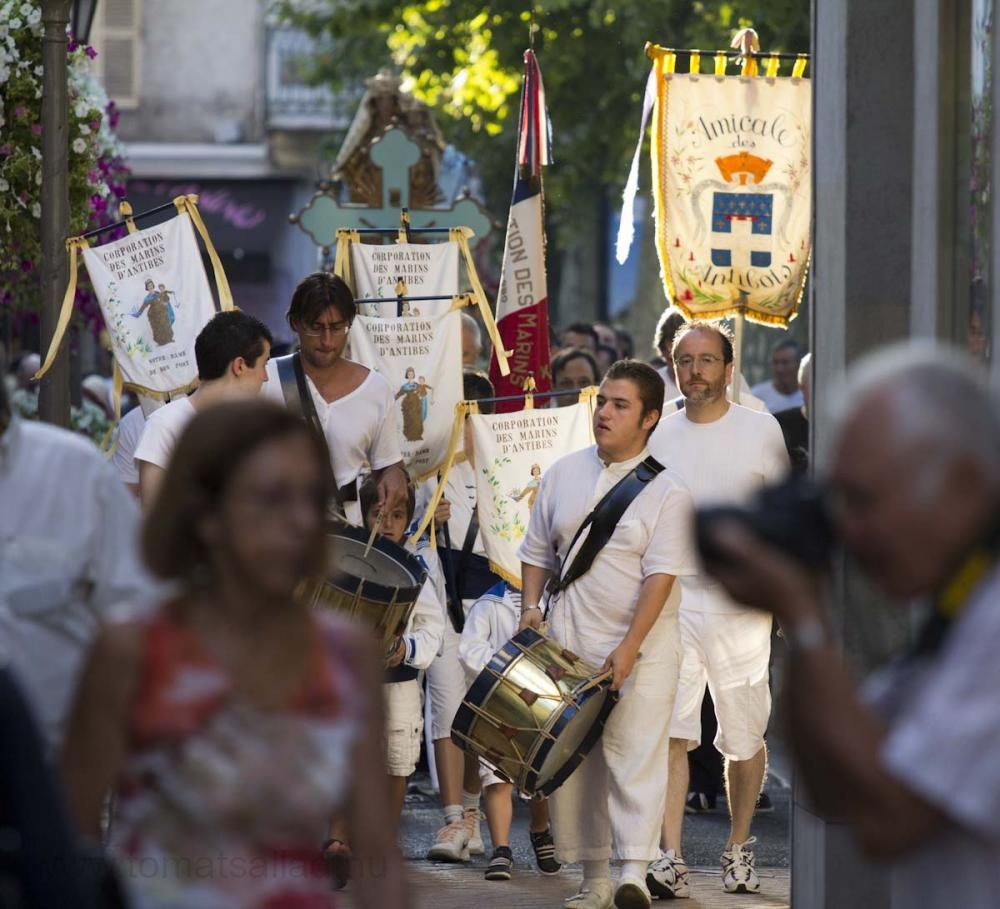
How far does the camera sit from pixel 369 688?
11.8 feet

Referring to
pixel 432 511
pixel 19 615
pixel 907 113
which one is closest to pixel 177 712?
pixel 19 615

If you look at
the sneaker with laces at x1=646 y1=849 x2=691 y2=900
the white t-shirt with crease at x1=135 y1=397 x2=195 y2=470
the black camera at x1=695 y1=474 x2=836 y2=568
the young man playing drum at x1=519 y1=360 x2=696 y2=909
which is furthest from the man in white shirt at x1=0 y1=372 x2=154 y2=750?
the sneaker with laces at x1=646 y1=849 x2=691 y2=900

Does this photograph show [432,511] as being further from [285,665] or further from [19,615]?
[285,665]

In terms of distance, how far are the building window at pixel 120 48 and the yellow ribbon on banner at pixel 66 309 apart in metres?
30.5

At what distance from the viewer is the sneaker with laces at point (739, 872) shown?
9.02 metres

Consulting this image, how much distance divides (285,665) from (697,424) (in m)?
6.17

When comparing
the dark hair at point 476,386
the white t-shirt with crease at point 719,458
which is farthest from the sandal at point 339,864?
the dark hair at point 476,386

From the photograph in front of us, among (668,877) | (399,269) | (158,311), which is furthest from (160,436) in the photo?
(399,269)

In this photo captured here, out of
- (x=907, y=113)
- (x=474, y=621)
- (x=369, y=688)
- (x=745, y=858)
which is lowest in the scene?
→ (x=745, y=858)

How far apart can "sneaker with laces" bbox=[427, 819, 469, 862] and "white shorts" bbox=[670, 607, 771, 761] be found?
42.8 inches

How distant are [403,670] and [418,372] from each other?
1.84 m

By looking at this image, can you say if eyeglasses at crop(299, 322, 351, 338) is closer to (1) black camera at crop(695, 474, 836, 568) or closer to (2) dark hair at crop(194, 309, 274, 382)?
(2) dark hair at crop(194, 309, 274, 382)

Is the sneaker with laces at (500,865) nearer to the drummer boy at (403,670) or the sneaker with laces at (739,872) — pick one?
the drummer boy at (403,670)

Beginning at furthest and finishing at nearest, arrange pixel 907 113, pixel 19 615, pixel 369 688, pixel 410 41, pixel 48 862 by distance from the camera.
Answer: pixel 410 41, pixel 907 113, pixel 19 615, pixel 369 688, pixel 48 862
